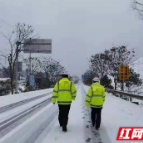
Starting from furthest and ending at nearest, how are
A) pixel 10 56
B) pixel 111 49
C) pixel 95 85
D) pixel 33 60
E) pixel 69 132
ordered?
pixel 33 60, pixel 111 49, pixel 10 56, pixel 95 85, pixel 69 132

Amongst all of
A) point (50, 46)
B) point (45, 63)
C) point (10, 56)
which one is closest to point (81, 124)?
point (10, 56)

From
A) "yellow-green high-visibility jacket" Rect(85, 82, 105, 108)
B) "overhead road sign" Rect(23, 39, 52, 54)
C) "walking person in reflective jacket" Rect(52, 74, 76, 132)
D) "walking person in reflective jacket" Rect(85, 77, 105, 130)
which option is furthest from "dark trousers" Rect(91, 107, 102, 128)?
"overhead road sign" Rect(23, 39, 52, 54)

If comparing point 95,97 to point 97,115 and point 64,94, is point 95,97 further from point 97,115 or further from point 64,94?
point 64,94

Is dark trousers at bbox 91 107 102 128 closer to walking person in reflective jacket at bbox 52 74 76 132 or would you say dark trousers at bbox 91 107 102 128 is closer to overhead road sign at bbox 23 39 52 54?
walking person in reflective jacket at bbox 52 74 76 132

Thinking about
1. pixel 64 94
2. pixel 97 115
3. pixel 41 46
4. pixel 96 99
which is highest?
pixel 41 46

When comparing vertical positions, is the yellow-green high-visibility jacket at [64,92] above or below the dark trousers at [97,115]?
above

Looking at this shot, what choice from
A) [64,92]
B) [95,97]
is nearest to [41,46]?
[95,97]

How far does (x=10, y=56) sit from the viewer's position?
33344mm

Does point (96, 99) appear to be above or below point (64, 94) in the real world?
below

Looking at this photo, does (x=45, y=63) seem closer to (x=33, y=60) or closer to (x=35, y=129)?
(x=33, y=60)

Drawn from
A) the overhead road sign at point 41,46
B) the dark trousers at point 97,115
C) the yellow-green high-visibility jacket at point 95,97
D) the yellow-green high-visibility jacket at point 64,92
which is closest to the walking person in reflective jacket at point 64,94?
the yellow-green high-visibility jacket at point 64,92

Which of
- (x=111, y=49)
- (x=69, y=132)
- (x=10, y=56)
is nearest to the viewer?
(x=69, y=132)

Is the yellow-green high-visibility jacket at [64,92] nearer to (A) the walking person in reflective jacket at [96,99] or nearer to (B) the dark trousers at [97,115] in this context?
(A) the walking person in reflective jacket at [96,99]

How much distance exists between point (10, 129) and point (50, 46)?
112 feet
